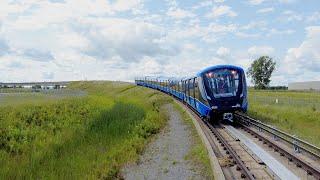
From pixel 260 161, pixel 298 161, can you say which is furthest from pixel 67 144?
pixel 298 161

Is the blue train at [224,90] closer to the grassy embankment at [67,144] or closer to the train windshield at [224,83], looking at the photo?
the train windshield at [224,83]

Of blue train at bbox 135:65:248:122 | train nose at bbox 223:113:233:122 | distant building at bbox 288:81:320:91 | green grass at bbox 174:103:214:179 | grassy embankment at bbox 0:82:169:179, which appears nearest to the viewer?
green grass at bbox 174:103:214:179

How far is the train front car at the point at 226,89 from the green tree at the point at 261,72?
118m

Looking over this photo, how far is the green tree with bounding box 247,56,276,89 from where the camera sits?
143 metres

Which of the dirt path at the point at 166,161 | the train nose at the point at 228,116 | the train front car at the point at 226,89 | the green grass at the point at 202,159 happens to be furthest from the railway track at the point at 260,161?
the train nose at the point at 228,116

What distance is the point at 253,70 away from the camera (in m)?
144

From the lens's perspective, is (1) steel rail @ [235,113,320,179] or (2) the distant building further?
(2) the distant building

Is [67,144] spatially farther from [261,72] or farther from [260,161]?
[261,72]

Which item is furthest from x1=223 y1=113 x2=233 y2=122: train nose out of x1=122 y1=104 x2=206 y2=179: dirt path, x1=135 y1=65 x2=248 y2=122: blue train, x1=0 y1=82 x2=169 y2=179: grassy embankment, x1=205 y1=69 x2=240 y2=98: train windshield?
x1=0 y1=82 x2=169 y2=179: grassy embankment

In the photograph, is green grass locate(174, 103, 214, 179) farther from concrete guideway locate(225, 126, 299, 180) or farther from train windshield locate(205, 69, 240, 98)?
train windshield locate(205, 69, 240, 98)

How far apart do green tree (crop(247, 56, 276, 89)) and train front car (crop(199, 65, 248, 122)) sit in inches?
4660

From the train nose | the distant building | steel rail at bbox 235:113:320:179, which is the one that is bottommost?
steel rail at bbox 235:113:320:179

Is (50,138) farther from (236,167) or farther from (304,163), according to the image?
(304,163)

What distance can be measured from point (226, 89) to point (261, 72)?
120 meters
